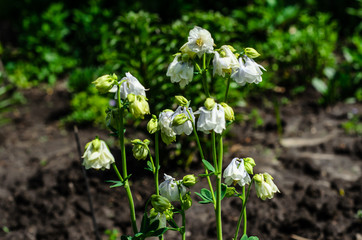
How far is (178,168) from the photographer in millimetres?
2953

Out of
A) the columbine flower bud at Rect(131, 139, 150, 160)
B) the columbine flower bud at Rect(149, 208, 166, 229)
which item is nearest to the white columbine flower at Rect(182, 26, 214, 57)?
the columbine flower bud at Rect(131, 139, 150, 160)

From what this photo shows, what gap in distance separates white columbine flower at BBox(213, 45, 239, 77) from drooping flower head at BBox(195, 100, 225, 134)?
109 millimetres

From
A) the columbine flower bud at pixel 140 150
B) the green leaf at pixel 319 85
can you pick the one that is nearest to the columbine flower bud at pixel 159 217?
the columbine flower bud at pixel 140 150

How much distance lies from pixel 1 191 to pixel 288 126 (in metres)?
2.44

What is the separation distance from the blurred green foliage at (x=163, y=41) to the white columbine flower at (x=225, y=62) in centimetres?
145

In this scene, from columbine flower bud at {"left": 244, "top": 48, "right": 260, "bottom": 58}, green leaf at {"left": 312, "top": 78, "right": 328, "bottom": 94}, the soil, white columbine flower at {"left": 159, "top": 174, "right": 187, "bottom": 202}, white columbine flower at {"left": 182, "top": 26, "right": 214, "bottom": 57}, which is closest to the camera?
white columbine flower at {"left": 182, "top": 26, "right": 214, "bottom": 57}

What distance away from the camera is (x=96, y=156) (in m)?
1.22

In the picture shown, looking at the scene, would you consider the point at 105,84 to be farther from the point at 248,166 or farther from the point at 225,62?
the point at 248,166

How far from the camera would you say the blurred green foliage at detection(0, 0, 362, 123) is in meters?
2.92

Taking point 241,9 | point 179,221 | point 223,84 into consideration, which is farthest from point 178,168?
point 241,9

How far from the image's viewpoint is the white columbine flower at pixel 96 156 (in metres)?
1.22

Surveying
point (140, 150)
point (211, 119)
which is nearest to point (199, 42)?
point (211, 119)

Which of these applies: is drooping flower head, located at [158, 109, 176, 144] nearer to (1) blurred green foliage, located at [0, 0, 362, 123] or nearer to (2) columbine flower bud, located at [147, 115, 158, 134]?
(2) columbine flower bud, located at [147, 115, 158, 134]

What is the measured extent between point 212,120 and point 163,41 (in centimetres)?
176
